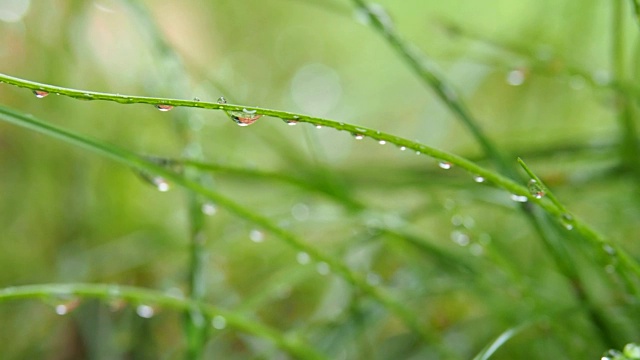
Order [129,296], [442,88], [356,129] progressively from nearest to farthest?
[356,129] → [129,296] → [442,88]

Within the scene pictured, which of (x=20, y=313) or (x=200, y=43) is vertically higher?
(x=200, y=43)

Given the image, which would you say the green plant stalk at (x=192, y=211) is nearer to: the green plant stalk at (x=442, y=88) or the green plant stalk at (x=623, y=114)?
the green plant stalk at (x=442, y=88)

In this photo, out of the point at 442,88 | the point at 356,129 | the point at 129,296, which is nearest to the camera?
the point at 356,129

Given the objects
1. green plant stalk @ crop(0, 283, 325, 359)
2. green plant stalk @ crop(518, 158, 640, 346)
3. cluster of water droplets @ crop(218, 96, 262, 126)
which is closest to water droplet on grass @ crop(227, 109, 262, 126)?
cluster of water droplets @ crop(218, 96, 262, 126)

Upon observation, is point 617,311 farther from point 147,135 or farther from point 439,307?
point 147,135

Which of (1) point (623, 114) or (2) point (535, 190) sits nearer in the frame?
(2) point (535, 190)

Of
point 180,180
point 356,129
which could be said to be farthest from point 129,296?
point 356,129

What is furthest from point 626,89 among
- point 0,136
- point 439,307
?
point 0,136

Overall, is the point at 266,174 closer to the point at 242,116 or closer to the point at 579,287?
the point at 242,116

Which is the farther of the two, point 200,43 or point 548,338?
point 200,43
